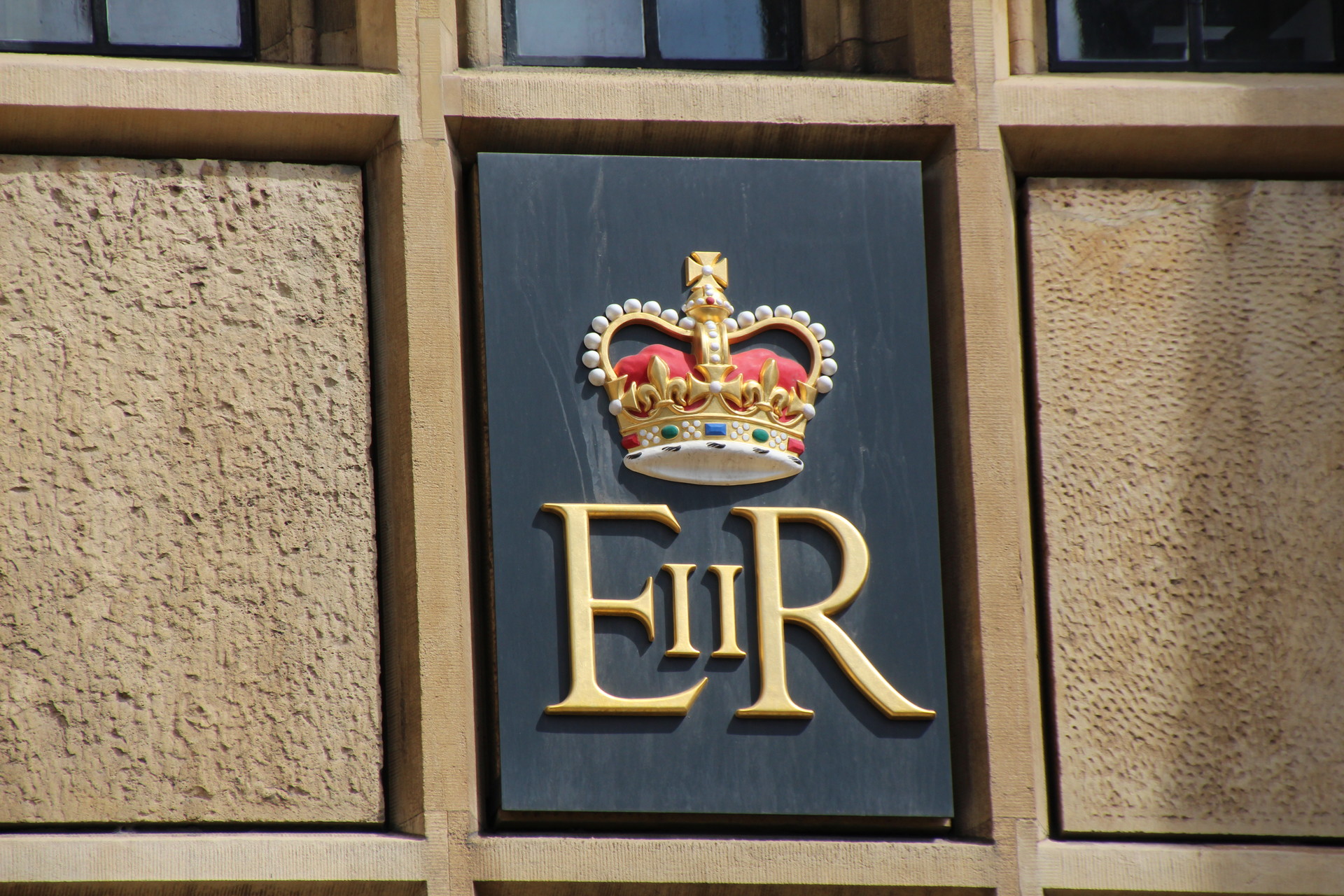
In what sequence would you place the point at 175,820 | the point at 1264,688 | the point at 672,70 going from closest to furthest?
the point at 175,820 → the point at 1264,688 → the point at 672,70

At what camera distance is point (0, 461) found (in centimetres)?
506

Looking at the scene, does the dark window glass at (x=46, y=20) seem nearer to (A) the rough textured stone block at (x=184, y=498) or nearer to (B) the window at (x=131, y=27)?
(B) the window at (x=131, y=27)

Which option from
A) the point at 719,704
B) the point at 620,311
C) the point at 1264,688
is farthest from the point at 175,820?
the point at 1264,688

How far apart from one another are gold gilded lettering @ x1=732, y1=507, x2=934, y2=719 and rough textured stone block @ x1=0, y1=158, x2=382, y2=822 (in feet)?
3.26

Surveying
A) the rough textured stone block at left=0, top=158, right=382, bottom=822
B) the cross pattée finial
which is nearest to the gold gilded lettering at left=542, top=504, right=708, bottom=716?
the rough textured stone block at left=0, top=158, right=382, bottom=822

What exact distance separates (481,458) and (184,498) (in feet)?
2.50

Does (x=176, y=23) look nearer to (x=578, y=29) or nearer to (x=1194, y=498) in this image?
(x=578, y=29)

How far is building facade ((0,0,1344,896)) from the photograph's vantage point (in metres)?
5.01

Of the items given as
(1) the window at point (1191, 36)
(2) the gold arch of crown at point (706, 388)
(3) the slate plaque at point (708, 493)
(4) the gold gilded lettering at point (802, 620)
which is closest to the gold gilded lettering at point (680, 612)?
(3) the slate plaque at point (708, 493)

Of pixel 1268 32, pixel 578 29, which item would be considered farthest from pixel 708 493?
pixel 1268 32

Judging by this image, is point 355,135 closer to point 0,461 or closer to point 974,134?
point 0,461

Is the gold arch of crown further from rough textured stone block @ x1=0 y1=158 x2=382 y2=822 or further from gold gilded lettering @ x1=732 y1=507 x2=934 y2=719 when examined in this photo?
rough textured stone block @ x1=0 y1=158 x2=382 y2=822

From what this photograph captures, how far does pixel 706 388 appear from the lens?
526 cm

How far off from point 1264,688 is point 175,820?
9.20 ft
